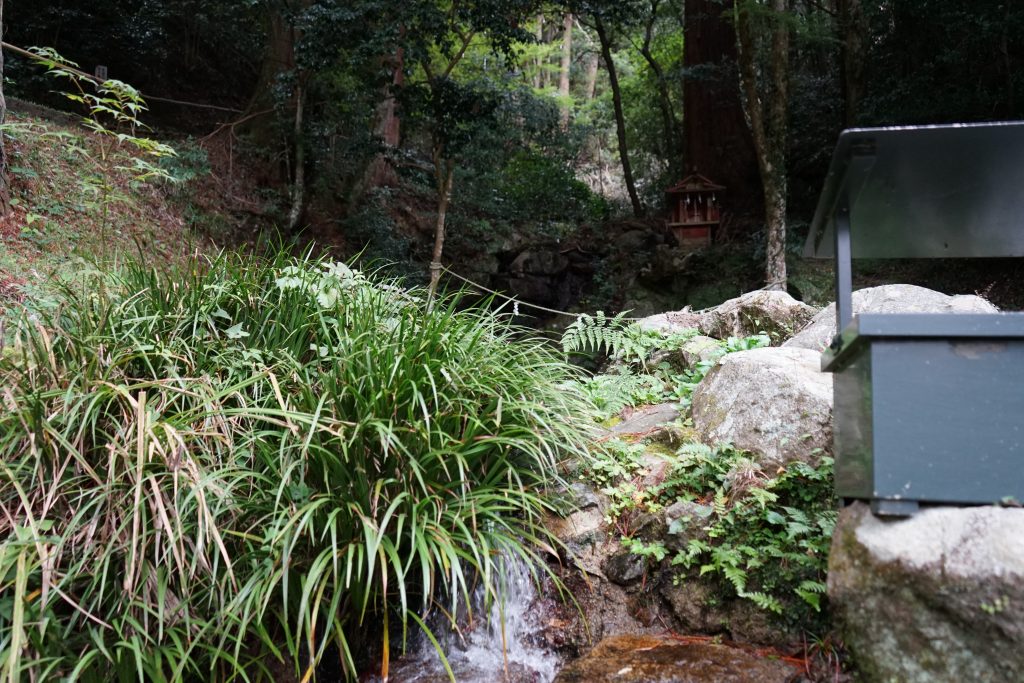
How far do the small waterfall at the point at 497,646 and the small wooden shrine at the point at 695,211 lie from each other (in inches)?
296

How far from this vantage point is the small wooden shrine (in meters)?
9.03

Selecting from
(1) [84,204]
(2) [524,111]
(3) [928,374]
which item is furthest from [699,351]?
(2) [524,111]

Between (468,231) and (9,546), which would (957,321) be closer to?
(9,546)

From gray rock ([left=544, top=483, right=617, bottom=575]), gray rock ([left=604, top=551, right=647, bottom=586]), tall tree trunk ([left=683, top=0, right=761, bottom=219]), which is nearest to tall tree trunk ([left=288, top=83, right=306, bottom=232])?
tall tree trunk ([left=683, top=0, right=761, bottom=219])

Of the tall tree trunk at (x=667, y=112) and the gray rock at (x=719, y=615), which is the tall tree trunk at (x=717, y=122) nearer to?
the tall tree trunk at (x=667, y=112)

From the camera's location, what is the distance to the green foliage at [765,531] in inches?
78.9

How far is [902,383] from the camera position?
1479 mm

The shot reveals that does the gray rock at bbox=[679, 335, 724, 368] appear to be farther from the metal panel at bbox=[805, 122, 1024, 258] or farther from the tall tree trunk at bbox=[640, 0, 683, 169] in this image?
the tall tree trunk at bbox=[640, 0, 683, 169]

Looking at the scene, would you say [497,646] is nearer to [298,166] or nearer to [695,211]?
[695,211]

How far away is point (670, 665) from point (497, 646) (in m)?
0.66

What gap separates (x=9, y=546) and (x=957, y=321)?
Answer: 2623mm

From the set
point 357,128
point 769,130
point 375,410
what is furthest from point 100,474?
point 357,128

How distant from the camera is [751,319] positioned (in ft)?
15.3

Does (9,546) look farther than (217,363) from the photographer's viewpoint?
No
